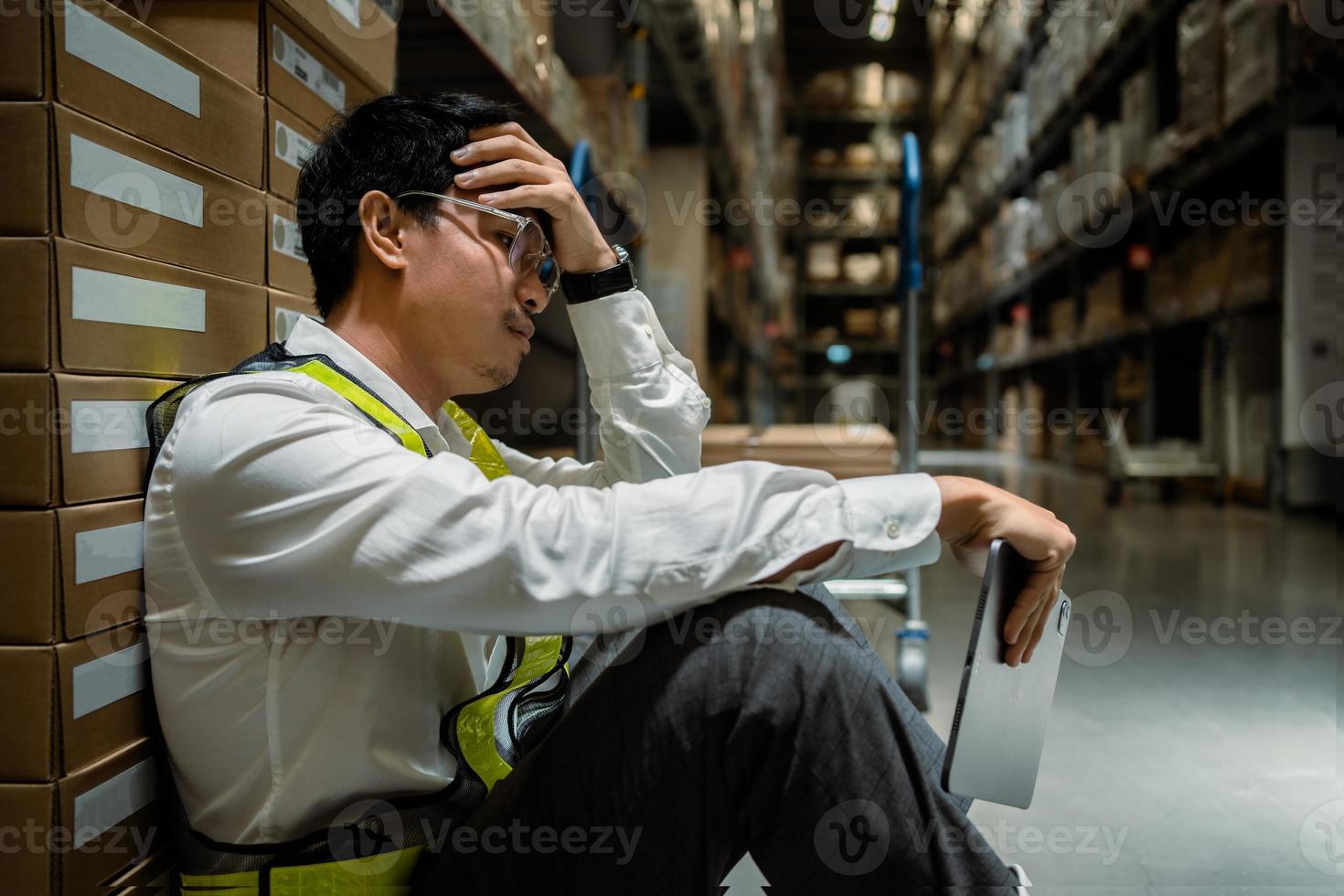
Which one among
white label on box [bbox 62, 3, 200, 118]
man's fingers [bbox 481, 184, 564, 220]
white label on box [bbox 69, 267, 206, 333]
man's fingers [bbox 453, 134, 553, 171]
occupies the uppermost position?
white label on box [bbox 62, 3, 200, 118]

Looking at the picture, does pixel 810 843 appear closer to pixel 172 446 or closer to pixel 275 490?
pixel 275 490

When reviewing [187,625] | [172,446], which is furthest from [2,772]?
[172,446]

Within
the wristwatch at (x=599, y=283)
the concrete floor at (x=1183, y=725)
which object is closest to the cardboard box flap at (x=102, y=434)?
the wristwatch at (x=599, y=283)

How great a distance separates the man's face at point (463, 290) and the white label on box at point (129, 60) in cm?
28

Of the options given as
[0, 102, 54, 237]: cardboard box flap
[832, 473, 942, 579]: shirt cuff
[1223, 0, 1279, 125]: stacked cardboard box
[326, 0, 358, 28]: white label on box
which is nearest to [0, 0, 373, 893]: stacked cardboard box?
[0, 102, 54, 237]: cardboard box flap

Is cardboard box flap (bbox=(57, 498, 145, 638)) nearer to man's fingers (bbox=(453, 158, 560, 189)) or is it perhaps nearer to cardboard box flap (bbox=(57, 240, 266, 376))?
cardboard box flap (bbox=(57, 240, 266, 376))

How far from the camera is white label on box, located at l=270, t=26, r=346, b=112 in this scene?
1306 millimetres

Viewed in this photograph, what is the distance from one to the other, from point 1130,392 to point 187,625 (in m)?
7.92

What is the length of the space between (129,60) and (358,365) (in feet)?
1.22

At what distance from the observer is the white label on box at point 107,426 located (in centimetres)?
87

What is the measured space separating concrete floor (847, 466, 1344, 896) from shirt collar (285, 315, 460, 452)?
1.13 m

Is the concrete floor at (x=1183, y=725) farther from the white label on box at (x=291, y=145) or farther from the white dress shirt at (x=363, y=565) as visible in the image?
the white label on box at (x=291, y=145)

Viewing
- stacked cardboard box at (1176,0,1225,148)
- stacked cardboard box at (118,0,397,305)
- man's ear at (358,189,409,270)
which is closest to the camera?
man's ear at (358,189,409,270)

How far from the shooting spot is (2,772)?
843mm
